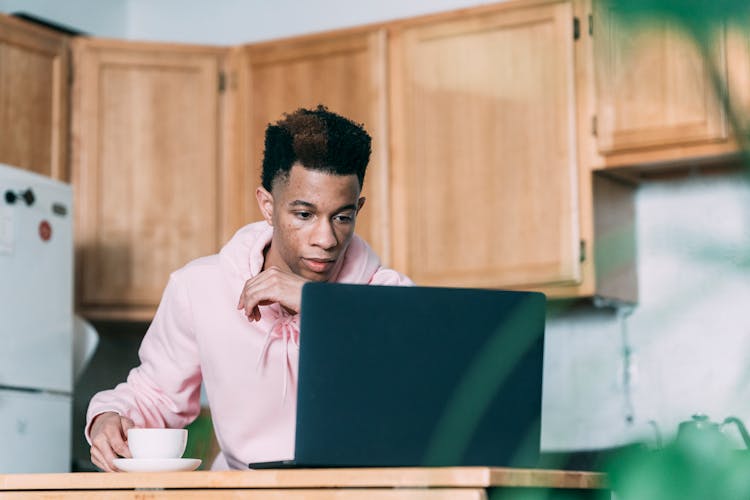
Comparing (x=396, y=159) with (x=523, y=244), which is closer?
(x=523, y=244)

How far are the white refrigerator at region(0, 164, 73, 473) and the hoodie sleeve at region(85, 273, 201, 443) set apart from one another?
4.36 ft

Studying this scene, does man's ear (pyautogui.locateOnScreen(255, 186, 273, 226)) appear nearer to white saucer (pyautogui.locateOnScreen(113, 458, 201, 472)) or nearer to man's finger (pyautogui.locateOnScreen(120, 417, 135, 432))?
man's finger (pyautogui.locateOnScreen(120, 417, 135, 432))

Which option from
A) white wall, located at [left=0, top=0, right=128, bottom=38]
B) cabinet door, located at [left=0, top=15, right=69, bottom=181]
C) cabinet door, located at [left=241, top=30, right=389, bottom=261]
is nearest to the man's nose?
cabinet door, located at [left=241, top=30, right=389, bottom=261]

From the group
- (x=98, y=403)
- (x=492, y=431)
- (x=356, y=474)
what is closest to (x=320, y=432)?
(x=356, y=474)

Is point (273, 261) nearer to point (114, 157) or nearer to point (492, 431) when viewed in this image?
point (492, 431)

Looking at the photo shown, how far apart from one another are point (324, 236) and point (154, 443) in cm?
46

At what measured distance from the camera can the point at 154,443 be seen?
1.25 m

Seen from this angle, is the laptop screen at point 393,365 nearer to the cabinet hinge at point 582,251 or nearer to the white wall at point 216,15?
the cabinet hinge at point 582,251

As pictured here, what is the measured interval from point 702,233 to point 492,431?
0.76 meters

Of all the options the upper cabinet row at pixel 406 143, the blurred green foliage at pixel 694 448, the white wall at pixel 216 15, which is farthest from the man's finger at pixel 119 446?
the white wall at pixel 216 15

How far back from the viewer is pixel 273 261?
1.74 metres

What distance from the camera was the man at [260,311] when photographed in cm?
159

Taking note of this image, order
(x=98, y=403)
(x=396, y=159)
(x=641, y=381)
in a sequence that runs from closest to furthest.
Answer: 1. (x=98, y=403)
2. (x=641, y=381)
3. (x=396, y=159)

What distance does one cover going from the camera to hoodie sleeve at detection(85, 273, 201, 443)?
1.65 m
